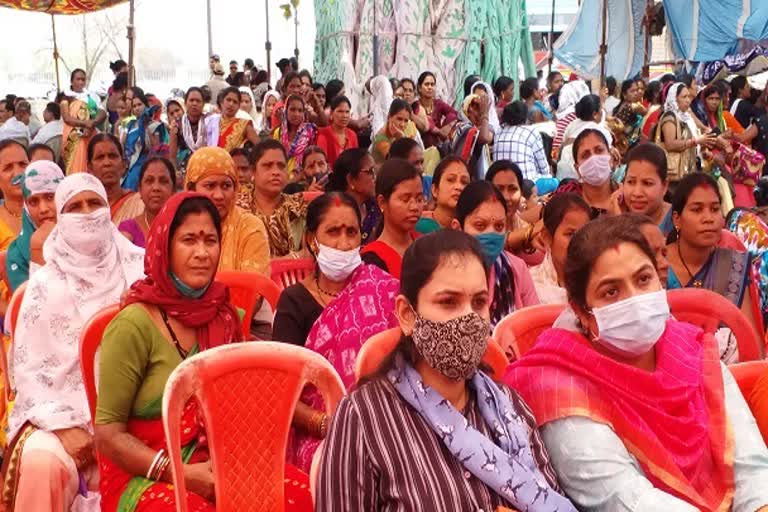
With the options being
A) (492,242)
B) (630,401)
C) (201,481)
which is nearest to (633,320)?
(630,401)

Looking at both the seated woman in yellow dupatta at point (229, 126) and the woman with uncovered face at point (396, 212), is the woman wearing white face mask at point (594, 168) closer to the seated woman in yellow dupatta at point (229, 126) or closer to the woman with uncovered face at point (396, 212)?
the woman with uncovered face at point (396, 212)

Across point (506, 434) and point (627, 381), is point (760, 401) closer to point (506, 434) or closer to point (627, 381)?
point (627, 381)

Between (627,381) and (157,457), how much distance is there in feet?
4.02

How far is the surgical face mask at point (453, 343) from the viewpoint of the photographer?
218cm

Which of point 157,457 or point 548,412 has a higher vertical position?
point 548,412

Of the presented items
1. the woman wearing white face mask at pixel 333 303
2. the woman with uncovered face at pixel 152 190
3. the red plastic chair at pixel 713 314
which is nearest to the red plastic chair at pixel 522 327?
the woman wearing white face mask at pixel 333 303

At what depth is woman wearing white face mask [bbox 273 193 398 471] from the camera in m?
3.36

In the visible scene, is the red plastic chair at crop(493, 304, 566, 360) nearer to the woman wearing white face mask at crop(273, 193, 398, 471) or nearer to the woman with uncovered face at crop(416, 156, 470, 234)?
the woman wearing white face mask at crop(273, 193, 398, 471)

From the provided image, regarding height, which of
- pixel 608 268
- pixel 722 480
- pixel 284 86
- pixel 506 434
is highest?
pixel 284 86

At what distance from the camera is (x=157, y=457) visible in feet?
8.75

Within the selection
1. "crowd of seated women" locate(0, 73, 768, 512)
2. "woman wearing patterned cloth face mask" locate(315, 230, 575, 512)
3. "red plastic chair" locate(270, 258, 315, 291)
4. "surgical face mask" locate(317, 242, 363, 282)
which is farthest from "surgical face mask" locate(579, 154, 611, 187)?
"woman wearing patterned cloth face mask" locate(315, 230, 575, 512)

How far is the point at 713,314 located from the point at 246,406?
175 centimetres

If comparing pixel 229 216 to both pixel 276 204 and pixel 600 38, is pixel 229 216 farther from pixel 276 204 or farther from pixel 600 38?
pixel 600 38

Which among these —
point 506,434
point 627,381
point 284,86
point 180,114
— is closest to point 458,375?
point 506,434
